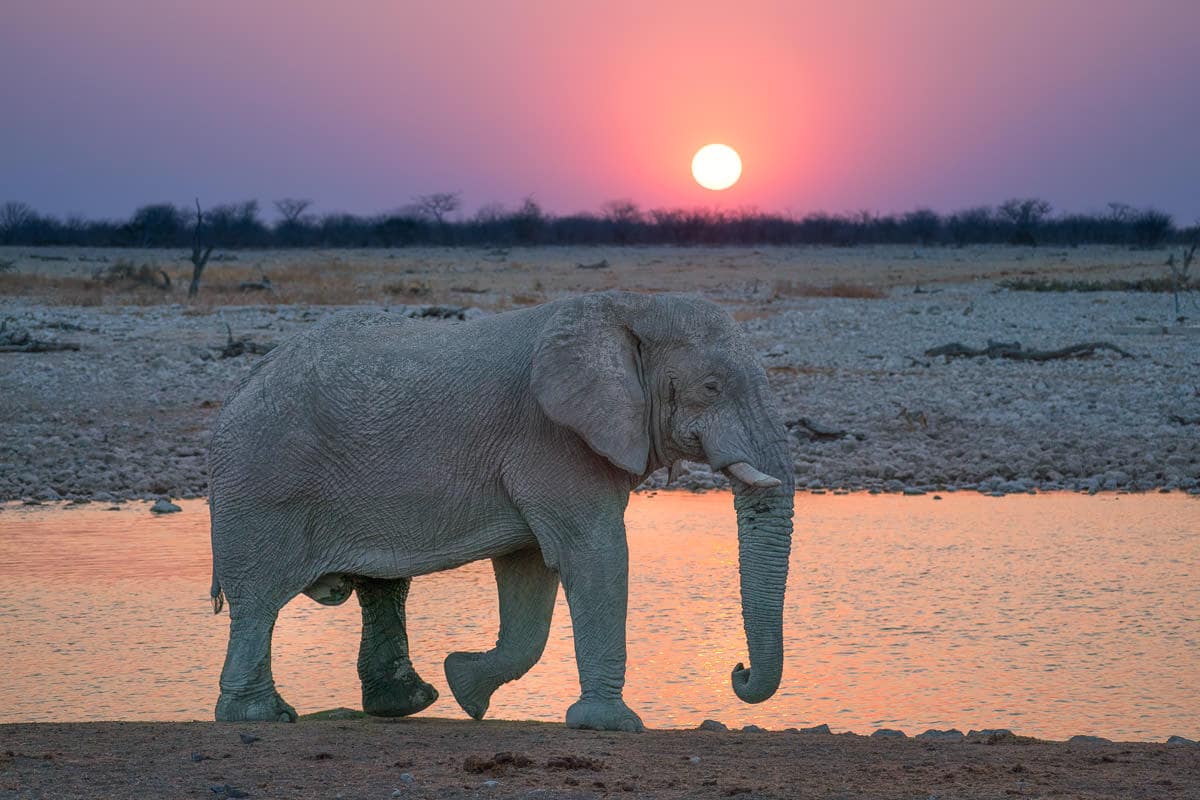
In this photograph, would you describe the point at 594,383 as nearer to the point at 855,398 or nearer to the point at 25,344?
the point at 855,398

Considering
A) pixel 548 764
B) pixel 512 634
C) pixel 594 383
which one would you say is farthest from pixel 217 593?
pixel 548 764

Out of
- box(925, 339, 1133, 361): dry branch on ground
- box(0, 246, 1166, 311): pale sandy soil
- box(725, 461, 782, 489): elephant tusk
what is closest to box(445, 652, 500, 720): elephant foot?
box(725, 461, 782, 489): elephant tusk

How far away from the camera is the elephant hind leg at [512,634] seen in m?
6.34

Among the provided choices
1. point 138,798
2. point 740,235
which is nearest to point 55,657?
point 138,798

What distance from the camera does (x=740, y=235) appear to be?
7462 centimetres

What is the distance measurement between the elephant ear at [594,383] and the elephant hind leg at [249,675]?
1.44m

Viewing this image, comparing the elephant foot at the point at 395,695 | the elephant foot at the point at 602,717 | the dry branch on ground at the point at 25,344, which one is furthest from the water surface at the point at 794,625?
the dry branch on ground at the point at 25,344

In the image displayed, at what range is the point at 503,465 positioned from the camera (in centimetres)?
602

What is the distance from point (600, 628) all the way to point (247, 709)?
4.59 ft

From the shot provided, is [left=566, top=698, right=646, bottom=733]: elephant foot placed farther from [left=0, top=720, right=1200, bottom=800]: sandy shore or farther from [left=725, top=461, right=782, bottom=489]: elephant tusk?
[left=725, top=461, right=782, bottom=489]: elephant tusk

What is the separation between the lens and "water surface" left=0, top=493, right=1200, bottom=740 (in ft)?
23.5

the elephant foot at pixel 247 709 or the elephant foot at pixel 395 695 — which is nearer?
the elephant foot at pixel 247 709

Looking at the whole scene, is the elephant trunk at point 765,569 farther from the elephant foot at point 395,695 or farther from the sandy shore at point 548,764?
the elephant foot at point 395,695

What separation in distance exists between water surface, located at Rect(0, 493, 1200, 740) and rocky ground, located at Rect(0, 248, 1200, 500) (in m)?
1.37
